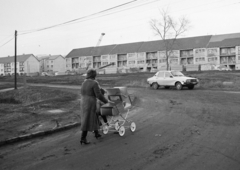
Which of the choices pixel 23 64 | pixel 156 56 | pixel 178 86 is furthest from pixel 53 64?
pixel 178 86

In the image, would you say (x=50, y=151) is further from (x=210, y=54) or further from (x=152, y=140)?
(x=210, y=54)

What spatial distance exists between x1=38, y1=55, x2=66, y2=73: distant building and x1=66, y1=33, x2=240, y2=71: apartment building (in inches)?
540

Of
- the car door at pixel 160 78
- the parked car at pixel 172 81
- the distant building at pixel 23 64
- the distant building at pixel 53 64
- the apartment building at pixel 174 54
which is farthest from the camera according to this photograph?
the distant building at pixel 53 64

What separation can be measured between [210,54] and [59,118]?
258 feet

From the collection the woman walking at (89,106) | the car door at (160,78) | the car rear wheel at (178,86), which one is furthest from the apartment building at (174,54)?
the woman walking at (89,106)

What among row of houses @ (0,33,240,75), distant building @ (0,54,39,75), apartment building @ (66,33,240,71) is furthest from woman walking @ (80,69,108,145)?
distant building @ (0,54,39,75)

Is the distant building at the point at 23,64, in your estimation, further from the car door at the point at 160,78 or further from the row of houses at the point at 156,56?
the car door at the point at 160,78

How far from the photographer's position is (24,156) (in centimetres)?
612

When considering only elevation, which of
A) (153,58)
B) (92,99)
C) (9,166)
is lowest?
(9,166)

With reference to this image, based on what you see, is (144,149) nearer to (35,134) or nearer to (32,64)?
(35,134)

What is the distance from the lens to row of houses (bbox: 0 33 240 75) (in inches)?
3177

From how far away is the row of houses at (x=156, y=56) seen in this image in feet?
265

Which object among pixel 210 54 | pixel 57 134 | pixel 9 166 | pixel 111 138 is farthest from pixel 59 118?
pixel 210 54

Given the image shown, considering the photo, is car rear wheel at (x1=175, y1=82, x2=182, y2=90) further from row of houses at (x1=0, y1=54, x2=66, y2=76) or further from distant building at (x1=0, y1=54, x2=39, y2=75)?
distant building at (x1=0, y1=54, x2=39, y2=75)
